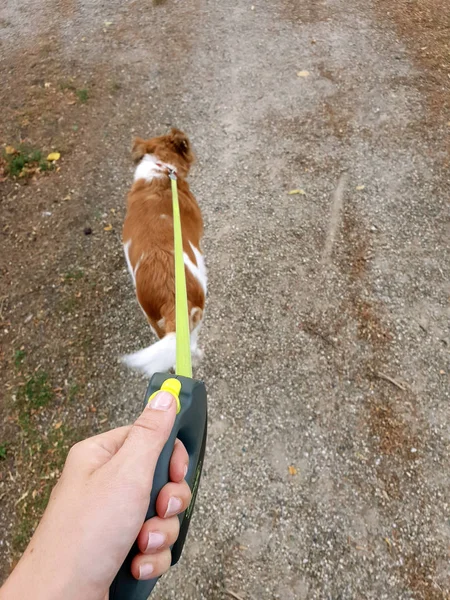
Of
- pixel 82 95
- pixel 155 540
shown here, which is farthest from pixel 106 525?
pixel 82 95

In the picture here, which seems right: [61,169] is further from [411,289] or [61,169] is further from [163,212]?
[411,289]

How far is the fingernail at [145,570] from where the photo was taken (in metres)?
1.09

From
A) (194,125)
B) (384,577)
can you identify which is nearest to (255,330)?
(384,577)

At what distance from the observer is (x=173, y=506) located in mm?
1145

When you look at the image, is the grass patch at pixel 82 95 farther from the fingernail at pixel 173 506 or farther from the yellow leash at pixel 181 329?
the fingernail at pixel 173 506

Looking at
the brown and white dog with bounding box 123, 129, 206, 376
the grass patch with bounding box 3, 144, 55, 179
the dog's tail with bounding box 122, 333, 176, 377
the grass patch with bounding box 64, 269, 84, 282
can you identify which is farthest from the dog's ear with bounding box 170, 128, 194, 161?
the dog's tail with bounding box 122, 333, 176, 377

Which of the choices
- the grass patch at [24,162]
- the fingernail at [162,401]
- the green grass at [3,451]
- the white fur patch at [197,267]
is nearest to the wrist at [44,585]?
the fingernail at [162,401]

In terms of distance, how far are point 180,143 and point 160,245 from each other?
1136 mm

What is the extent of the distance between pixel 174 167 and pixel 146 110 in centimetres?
199

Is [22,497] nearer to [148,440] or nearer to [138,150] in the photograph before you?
[148,440]

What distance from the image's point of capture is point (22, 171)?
4.33 m

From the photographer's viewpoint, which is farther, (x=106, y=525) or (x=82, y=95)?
(x=82, y=95)

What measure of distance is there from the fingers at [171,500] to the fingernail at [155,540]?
0.05m

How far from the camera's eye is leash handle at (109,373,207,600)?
1.07 metres
